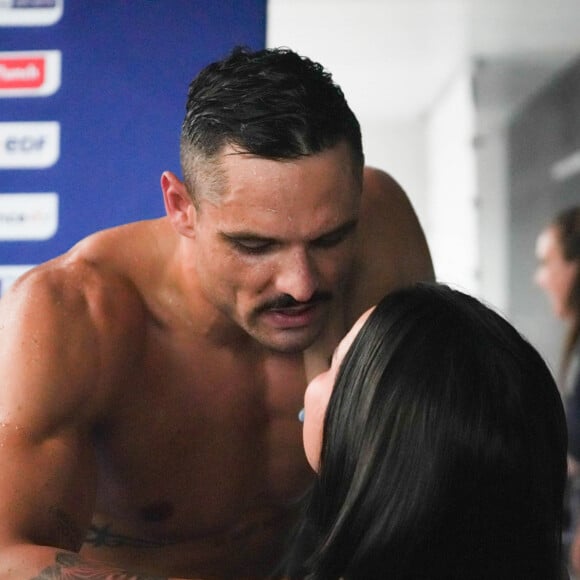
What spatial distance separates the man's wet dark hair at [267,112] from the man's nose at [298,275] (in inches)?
4.9

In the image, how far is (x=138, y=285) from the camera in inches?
51.3

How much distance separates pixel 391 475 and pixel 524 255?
406 centimetres

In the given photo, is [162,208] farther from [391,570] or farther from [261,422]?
[391,570]

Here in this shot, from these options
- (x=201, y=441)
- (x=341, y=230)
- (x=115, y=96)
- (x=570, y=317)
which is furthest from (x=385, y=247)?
(x=570, y=317)

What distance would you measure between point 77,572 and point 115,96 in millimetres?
812

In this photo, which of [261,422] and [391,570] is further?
[261,422]

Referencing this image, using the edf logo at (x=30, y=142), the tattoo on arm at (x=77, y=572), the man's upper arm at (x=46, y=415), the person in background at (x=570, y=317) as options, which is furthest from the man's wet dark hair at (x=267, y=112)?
the person in background at (x=570, y=317)

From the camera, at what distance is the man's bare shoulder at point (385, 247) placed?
138cm

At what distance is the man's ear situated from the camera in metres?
1.22

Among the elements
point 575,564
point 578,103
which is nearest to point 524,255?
point 578,103

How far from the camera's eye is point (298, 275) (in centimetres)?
111

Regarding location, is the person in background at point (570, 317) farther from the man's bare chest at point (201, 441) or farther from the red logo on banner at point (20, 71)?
the red logo on banner at point (20, 71)

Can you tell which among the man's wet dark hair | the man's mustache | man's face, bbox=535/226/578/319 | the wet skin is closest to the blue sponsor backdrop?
the wet skin

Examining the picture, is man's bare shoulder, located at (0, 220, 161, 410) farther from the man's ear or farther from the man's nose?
the man's nose
